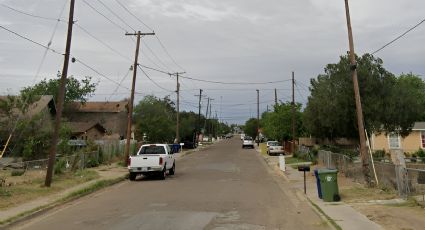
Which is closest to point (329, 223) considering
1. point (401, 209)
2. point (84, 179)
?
point (401, 209)

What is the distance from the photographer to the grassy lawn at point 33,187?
50.5 ft

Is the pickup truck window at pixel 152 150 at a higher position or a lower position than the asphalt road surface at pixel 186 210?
higher

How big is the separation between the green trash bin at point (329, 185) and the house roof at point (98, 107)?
59.2 m

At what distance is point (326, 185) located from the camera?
1564 cm

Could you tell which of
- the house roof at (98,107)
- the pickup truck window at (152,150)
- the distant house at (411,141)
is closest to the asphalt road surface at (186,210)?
the pickup truck window at (152,150)

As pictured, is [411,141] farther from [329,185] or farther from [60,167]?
[60,167]

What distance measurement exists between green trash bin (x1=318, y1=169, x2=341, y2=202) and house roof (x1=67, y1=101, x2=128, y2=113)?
59240 mm

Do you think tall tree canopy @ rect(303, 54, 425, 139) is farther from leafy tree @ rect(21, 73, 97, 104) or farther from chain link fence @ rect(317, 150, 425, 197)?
leafy tree @ rect(21, 73, 97, 104)

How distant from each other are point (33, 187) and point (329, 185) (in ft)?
36.2

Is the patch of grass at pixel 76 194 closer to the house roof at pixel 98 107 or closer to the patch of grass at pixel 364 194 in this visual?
the patch of grass at pixel 364 194

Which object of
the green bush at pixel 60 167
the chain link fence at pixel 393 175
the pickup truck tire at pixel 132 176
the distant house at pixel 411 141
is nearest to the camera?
the chain link fence at pixel 393 175

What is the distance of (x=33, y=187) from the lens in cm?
1872

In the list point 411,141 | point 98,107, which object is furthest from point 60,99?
point 98,107

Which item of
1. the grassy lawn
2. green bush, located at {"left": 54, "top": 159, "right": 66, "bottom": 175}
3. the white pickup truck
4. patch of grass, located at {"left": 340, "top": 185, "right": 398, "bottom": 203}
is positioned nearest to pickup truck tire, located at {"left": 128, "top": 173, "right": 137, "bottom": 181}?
the white pickup truck
